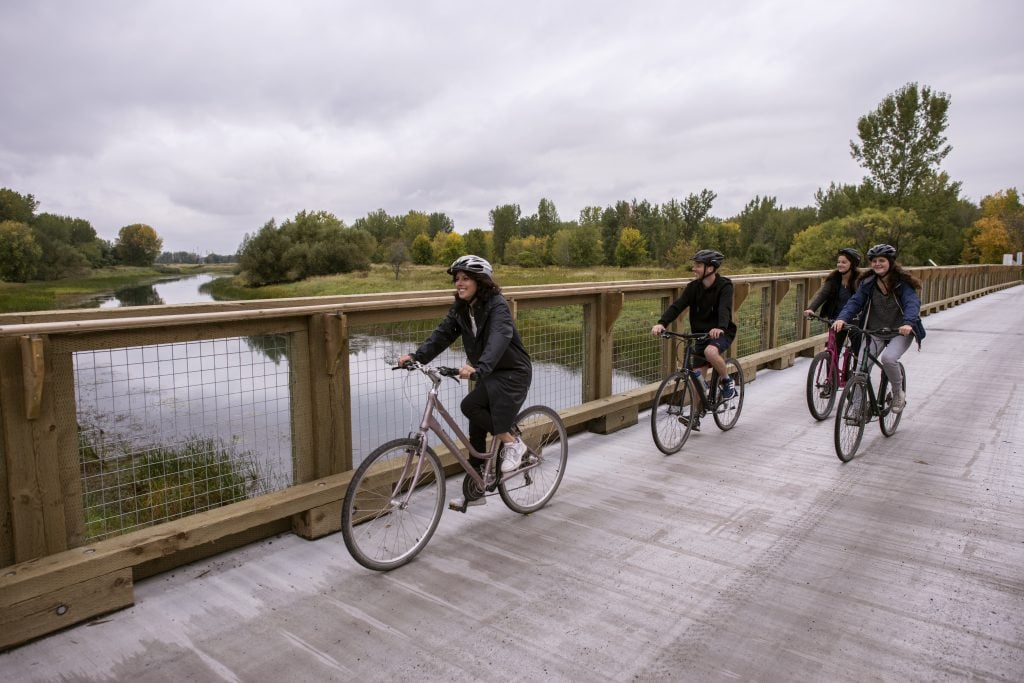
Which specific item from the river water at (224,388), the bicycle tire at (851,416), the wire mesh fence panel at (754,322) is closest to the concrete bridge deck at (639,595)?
the bicycle tire at (851,416)

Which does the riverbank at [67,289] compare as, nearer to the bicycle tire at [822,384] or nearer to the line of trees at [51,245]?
the line of trees at [51,245]

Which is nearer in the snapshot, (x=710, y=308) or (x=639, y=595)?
(x=639, y=595)

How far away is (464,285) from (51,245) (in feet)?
201

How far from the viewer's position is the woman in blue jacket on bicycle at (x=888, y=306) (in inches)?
229

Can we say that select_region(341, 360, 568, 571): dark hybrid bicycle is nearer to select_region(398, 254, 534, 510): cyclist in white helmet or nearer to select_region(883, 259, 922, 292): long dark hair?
→ select_region(398, 254, 534, 510): cyclist in white helmet

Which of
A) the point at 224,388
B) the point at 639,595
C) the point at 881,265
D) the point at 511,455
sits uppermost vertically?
the point at 881,265

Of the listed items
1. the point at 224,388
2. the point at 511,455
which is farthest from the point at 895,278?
the point at 224,388

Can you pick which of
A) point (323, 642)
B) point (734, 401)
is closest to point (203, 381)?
point (323, 642)

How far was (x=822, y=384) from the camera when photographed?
6598mm

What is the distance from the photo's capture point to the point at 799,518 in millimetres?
4215

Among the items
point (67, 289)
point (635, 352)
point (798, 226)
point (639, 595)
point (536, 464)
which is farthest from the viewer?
point (798, 226)

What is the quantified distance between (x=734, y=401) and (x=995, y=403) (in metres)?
3.09

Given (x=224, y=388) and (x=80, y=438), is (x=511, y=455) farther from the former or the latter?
(x=80, y=438)

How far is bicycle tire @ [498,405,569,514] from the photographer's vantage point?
417cm
